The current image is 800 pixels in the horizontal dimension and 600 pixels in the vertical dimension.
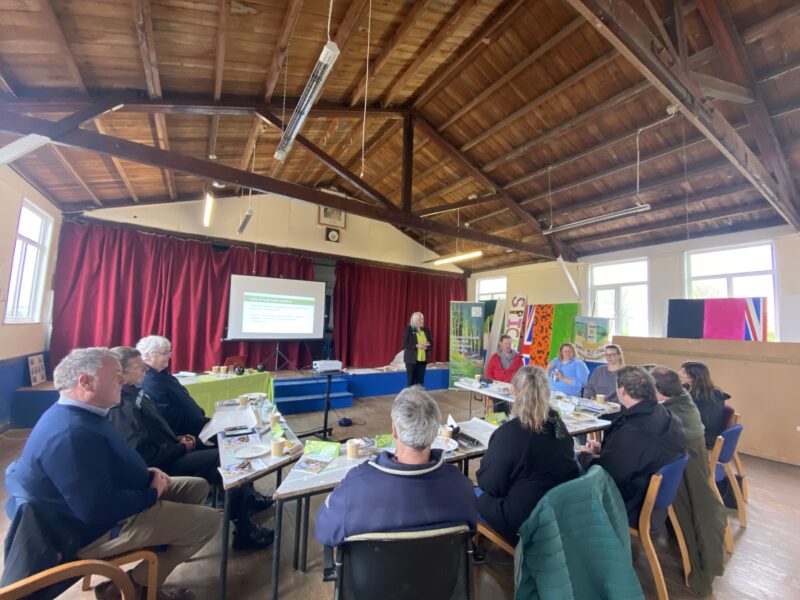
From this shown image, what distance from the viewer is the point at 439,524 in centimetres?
107

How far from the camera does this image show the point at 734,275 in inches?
209

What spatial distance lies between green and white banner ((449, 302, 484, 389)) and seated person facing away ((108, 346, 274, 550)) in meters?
5.47

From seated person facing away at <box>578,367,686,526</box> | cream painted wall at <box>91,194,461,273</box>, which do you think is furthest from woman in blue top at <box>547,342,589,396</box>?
cream painted wall at <box>91,194,461,273</box>

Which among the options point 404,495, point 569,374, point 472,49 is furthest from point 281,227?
point 404,495

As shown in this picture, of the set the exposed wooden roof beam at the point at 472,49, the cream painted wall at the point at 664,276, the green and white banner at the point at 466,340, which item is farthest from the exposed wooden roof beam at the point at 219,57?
the cream painted wall at the point at 664,276

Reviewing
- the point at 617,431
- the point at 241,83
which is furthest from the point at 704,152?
the point at 241,83

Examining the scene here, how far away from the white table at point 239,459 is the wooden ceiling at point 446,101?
8.35 ft

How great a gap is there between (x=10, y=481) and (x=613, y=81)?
5.76m

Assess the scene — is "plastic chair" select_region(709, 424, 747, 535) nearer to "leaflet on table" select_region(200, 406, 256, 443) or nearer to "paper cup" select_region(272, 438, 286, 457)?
"paper cup" select_region(272, 438, 286, 457)

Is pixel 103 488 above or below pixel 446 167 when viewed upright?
below

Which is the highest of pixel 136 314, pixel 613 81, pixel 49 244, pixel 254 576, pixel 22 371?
pixel 613 81

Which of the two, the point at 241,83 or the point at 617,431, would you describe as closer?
the point at 617,431

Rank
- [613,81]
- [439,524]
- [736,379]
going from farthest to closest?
Result: [736,379] < [613,81] < [439,524]

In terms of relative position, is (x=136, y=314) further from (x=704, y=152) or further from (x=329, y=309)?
(x=704, y=152)
